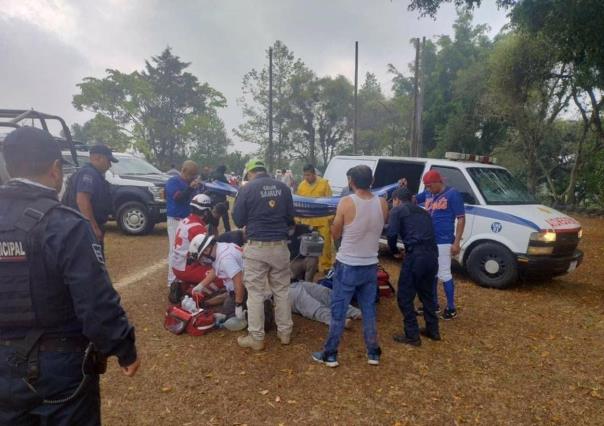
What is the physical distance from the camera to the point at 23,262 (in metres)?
1.77

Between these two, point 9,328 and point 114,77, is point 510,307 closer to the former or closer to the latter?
point 9,328

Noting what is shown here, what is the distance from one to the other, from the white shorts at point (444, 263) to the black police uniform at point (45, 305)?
163 inches

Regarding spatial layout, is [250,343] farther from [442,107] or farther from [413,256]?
[442,107]

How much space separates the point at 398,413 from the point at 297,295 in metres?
2.18

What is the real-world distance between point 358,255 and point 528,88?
641 inches

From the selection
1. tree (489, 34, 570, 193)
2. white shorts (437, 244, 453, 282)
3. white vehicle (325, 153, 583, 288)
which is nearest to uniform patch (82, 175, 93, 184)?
white shorts (437, 244, 453, 282)

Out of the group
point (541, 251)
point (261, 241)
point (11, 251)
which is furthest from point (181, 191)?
point (541, 251)

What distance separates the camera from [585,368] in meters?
4.18

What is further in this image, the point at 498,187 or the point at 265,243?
the point at 498,187

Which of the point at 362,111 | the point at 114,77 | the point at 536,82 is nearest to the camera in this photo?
the point at 536,82

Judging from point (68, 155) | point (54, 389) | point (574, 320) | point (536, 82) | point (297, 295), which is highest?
point (536, 82)

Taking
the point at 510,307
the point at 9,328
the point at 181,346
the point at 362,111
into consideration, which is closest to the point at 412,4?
the point at 510,307

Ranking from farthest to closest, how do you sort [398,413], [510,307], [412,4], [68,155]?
[68,155]
[412,4]
[510,307]
[398,413]

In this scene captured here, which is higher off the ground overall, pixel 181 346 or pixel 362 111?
pixel 362 111
